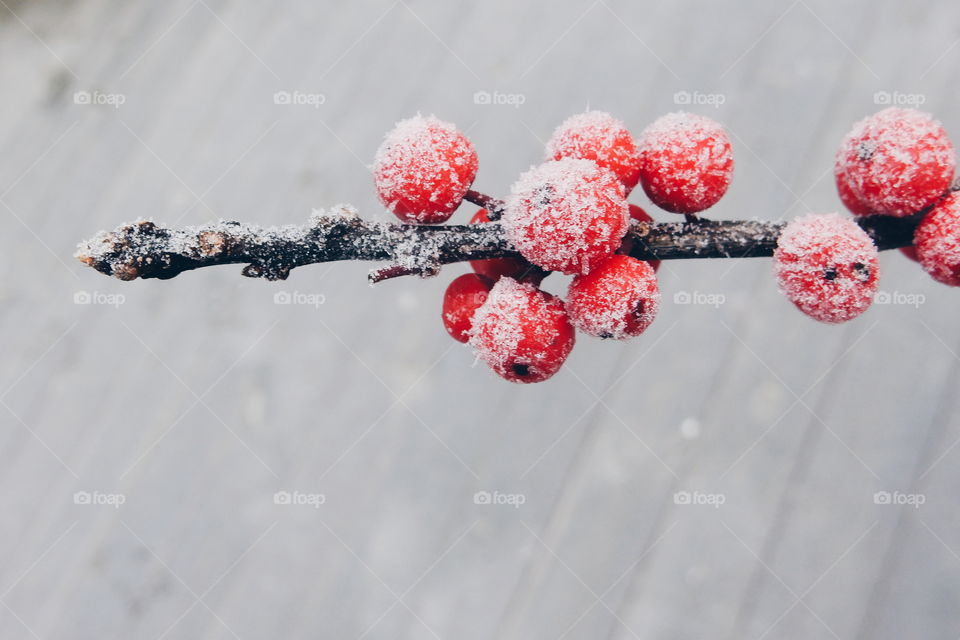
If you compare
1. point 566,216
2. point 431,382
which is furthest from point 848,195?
point 431,382

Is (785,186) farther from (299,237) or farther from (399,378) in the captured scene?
(299,237)

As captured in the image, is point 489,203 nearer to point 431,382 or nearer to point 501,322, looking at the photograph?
point 501,322

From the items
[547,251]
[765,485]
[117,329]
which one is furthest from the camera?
[117,329]

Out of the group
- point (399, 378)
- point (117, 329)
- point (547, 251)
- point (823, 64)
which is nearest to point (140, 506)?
point (117, 329)

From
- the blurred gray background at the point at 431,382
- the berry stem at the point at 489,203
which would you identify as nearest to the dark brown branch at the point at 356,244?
the berry stem at the point at 489,203

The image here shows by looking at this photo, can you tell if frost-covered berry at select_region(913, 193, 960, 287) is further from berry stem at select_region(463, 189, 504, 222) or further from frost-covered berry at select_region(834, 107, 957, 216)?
berry stem at select_region(463, 189, 504, 222)

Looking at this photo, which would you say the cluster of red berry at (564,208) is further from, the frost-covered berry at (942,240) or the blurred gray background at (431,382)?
the blurred gray background at (431,382)
